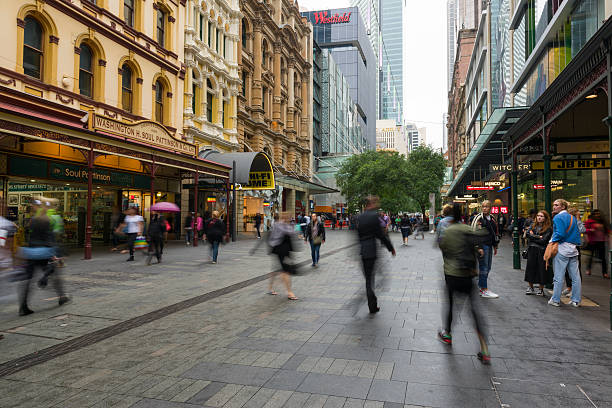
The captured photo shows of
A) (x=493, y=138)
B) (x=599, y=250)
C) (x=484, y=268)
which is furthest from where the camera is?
(x=493, y=138)

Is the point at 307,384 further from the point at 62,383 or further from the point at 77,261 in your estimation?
the point at 77,261

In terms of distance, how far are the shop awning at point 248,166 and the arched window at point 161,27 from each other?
660 centimetres

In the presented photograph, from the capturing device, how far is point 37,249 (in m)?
6.25

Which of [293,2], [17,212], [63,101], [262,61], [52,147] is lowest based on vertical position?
[17,212]

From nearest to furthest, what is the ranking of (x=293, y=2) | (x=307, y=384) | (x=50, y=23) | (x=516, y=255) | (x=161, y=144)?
(x=307, y=384) → (x=516, y=255) → (x=50, y=23) → (x=161, y=144) → (x=293, y=2)

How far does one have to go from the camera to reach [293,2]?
4278 centimetres

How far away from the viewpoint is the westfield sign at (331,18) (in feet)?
283

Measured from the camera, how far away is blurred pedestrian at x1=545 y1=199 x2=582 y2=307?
6.72m

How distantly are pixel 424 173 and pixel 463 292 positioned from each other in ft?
136

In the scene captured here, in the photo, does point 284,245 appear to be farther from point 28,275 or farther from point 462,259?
point 28,275

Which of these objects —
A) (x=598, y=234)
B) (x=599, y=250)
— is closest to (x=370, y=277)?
(x=598, y=234)

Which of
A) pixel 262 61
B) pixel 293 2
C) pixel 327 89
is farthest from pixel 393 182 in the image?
pixel 327 89

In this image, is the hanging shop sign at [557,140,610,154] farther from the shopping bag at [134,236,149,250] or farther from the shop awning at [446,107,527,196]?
the shopping bag at [134,236,149,250]

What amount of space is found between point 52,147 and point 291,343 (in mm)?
15457
